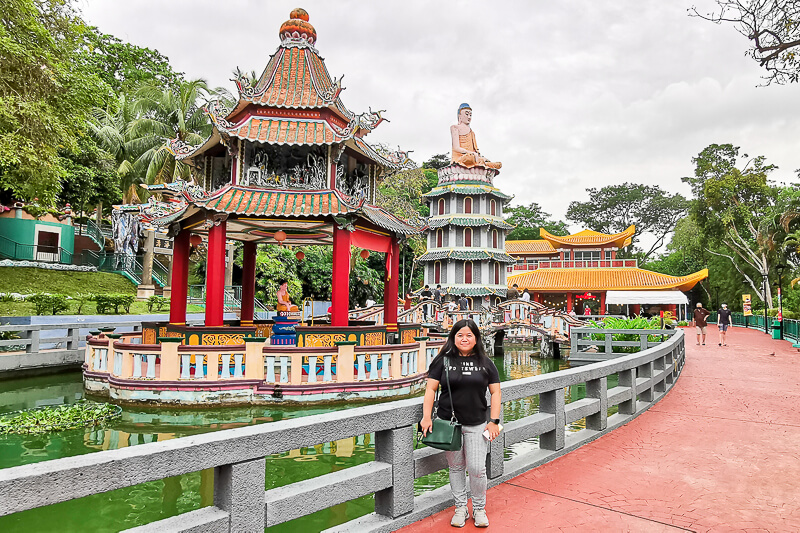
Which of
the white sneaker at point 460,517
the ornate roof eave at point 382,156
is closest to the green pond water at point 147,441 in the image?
the white sneaker at point 460,517

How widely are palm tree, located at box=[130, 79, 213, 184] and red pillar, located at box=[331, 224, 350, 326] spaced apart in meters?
17.5

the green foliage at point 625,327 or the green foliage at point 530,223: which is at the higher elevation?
Result: the green foliage at point 530,223

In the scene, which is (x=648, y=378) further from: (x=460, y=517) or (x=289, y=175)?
(x=289, y=175)

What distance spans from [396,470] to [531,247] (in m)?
46.8

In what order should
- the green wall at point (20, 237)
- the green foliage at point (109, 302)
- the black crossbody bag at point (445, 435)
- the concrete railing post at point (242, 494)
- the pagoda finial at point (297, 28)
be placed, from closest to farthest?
the concrete railing post at point (242, 494), the black crossbody bag at point (445, 435), the pagoda finial at point (297, 28), the green foliage at point (109, 302), the green wall at point (20, 237)

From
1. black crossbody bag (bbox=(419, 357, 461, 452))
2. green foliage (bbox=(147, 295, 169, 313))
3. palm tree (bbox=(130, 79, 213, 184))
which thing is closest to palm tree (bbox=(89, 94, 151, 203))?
palm tree (bbox=(130, 79, 213, 184))

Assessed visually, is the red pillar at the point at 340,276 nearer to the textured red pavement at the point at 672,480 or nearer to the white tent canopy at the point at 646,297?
the textured red pavement at the point at 672,480

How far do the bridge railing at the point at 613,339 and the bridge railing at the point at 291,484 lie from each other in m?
11.4

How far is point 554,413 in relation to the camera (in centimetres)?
553

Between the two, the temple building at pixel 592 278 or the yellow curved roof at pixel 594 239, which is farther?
the yellow curved roof at pixel 594 239

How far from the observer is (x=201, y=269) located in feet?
109

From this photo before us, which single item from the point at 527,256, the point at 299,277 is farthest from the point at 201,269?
the point at 527,256

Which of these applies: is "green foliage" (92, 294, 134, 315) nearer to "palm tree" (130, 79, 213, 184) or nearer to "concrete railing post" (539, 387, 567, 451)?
"palm tree" (130, 79, 213, 184)

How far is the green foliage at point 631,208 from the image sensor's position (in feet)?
197
